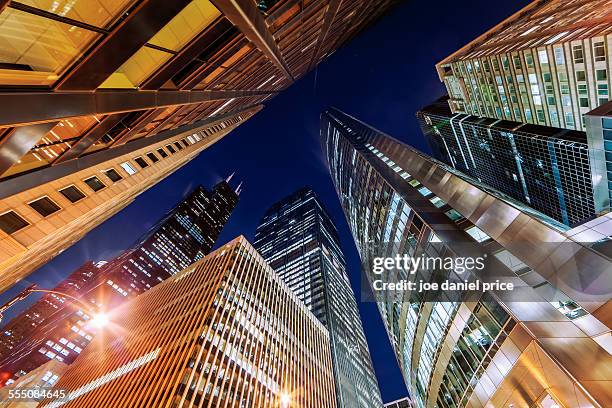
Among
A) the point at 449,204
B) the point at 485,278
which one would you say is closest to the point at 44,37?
the point at 485,278

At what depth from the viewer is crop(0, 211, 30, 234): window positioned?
13.5 m

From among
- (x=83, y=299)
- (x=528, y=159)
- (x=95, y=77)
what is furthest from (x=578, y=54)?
(x=83, y=299)

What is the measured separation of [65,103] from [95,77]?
3.82ft

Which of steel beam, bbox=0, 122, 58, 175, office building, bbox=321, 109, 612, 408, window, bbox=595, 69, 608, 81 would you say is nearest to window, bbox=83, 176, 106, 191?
steel beam, bbox=0, 122, 58, 175

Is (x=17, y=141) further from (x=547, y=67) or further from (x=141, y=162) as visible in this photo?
(x=547, y=67)

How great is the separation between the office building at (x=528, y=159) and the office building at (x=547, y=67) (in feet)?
10.9

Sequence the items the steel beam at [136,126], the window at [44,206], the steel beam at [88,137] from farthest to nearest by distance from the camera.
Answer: the steel beam at [136,126] → the window at [44,206] → the steel beam at [88,137]

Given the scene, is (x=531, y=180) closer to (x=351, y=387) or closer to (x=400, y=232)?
(x=400, y=232)

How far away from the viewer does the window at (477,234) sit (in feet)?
81.6

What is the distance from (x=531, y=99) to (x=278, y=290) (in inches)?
2960

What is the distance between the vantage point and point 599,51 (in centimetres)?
3834

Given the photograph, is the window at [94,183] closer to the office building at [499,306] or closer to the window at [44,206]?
the window at [44,206]

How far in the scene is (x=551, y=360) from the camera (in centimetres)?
1505

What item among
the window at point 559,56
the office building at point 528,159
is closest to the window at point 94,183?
the office building at point 528,159
